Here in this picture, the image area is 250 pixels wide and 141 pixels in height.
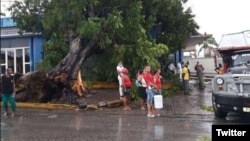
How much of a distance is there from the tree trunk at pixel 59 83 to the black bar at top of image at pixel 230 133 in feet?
37.2

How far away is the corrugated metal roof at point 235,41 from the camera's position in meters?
12.7

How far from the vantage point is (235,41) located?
12992mm

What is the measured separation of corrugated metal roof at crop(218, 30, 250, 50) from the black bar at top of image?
24.7ft

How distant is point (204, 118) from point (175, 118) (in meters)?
0.88

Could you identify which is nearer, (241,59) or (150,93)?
(241,59)

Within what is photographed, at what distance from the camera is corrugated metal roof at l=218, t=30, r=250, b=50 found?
502 inches

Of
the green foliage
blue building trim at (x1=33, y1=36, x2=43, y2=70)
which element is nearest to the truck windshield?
the green foliage

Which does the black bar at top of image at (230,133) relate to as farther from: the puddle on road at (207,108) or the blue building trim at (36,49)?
the blue building trim at (36,49)

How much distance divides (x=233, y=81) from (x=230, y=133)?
5.22 m

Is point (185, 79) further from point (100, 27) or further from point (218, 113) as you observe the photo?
point (218, 113)

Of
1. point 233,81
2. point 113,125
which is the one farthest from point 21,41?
point 233,81

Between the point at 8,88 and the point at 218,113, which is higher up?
the point at 8,88

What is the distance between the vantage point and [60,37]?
19.6m

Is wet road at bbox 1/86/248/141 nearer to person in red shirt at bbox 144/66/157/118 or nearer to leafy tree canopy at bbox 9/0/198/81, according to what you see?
person in red shirt at bbox 144/66/157/118
